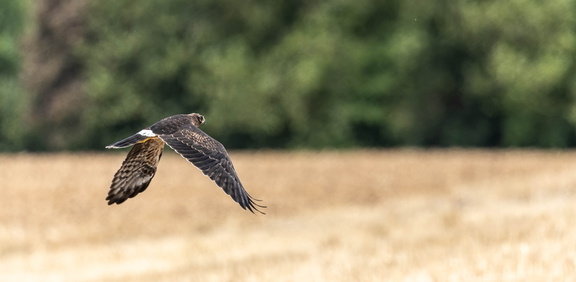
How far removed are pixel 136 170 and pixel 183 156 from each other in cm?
98

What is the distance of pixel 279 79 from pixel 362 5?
15.6ft

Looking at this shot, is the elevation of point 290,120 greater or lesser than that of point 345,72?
lesser

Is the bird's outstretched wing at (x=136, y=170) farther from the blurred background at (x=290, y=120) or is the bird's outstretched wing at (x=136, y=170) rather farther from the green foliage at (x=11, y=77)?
the green foliage at (x=11, y=77)

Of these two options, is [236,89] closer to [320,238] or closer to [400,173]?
[400,173]

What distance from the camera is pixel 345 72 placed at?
41094mm

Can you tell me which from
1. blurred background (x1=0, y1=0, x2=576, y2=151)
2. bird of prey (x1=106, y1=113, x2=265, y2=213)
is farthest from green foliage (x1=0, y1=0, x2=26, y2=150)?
bird of prey (x1=106, y1=113, x2=265, y2=213)

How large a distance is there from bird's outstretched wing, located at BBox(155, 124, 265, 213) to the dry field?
5.72 m

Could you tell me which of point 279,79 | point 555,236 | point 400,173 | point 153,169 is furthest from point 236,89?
point 153,169

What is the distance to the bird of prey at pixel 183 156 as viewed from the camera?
556 cm

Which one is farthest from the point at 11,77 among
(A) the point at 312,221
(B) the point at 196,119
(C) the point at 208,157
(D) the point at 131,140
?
(D) the point at 131,140

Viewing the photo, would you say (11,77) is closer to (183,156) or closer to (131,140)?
(131,140)

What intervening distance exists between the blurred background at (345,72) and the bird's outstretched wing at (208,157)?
107 ft

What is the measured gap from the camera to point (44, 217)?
2536 centimetres

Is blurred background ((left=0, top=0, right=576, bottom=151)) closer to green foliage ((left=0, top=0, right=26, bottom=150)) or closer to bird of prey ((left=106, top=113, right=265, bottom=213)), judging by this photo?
green foliage ((left=0, top=0, right=26, bottom=150))
